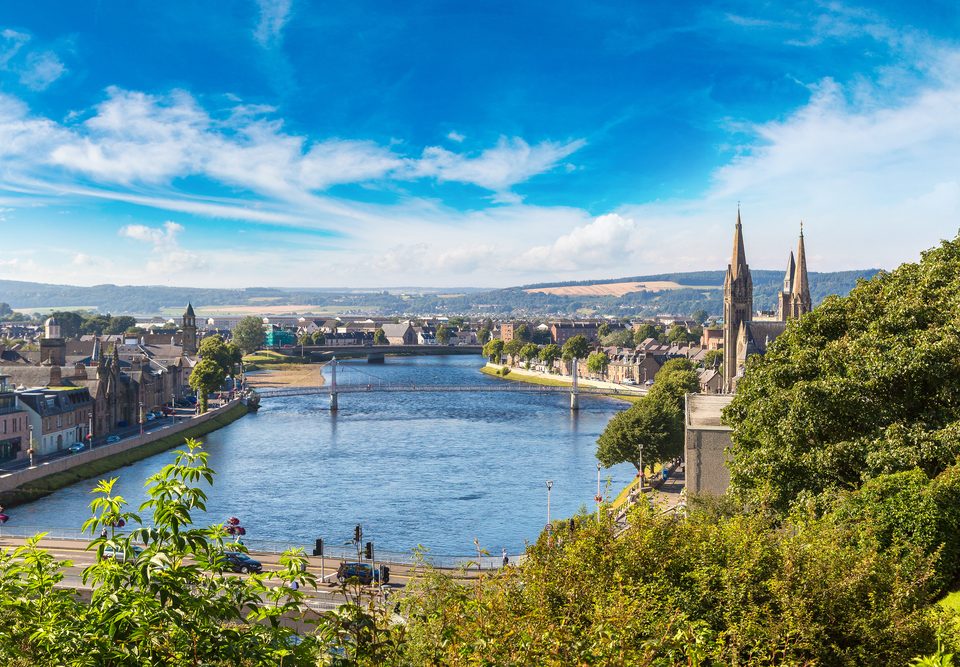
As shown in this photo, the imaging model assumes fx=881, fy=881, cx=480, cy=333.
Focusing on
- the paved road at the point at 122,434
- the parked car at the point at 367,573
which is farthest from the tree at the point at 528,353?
the parked car at the point at 367,573

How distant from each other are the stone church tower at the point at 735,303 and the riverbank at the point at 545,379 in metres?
21.1

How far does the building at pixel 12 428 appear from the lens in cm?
6125

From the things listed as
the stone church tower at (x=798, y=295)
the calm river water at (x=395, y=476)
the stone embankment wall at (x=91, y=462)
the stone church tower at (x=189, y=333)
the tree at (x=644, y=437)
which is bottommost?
the calm river water at (x=395, y=476)

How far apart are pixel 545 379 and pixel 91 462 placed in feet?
338

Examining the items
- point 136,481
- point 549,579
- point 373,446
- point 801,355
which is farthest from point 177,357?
point 549,579

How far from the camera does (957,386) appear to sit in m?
25.7

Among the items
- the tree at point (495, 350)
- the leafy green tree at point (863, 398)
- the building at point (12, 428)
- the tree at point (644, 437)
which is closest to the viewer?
the leafy green tree at point (863, 398)

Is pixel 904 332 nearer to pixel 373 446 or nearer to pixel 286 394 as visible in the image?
pixel 373 446

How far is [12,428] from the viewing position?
6225 centimetres

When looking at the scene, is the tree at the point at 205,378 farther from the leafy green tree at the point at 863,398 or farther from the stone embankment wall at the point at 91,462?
the leafy green tree at the point at 863,398

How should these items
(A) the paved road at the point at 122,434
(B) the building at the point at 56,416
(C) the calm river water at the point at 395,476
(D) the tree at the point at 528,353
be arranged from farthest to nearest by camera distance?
(D) the tree at the point at 528,353 < (B) the building at the point at 56,416 < (A) the paved road at the point at 122,434 < (C) the calm river water at the point at 395,476

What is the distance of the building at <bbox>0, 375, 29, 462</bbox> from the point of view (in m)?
61.2

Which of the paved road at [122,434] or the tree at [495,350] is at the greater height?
the tree at [495,350]

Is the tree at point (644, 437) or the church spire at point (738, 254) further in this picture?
the church spire at point (738, 254)
